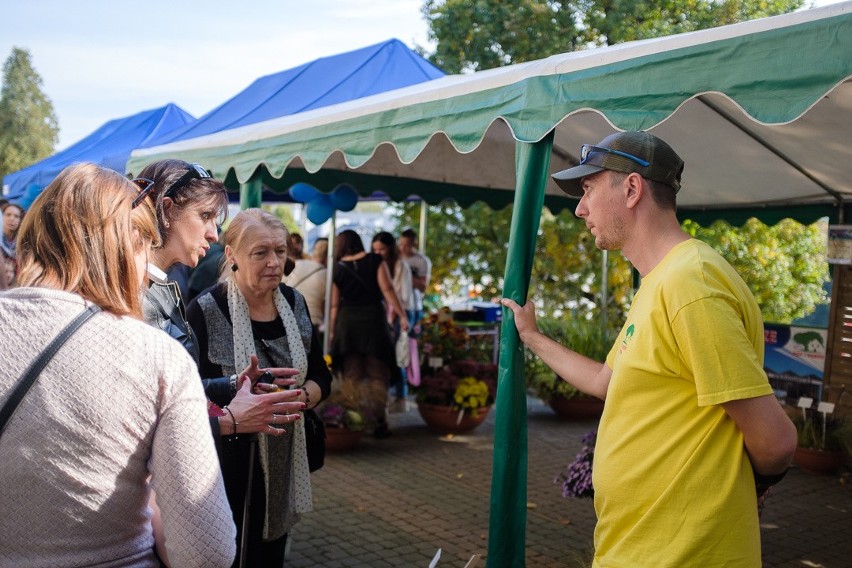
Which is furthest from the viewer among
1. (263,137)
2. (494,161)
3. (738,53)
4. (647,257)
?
(494,161)

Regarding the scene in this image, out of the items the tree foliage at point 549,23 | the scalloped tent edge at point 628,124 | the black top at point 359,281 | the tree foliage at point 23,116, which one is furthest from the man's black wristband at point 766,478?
the tree foliage at point 23,116

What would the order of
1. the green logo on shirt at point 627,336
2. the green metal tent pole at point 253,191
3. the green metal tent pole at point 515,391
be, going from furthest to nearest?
the green metal tent pole at point 253,191, the green metal tent pole at point 515,391, the green logo on shirt at point 627,336

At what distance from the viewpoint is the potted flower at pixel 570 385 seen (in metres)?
8.23

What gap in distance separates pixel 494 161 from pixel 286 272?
4.75 metres

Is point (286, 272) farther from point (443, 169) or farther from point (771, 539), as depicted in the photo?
point (443, 169)

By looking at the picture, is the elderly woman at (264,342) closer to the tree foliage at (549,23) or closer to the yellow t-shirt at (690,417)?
the yellow t-shirt at (690,417)

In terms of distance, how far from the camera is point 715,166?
664cm

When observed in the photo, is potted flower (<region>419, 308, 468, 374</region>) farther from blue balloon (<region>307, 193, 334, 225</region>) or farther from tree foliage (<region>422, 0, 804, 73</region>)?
tree foliage (<region>422, 0, 804, 73</region>)

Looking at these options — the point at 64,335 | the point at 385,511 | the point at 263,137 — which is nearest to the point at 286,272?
the point at 64,335

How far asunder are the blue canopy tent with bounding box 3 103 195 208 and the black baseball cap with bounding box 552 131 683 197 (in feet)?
28.5

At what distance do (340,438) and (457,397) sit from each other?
1.30 meters

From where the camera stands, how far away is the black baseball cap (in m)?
1.96

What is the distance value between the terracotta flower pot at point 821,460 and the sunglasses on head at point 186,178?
18.9ft

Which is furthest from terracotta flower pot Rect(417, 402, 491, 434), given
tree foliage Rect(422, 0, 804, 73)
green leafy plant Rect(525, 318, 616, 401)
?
tree foliage Rect(422, 0, 804, 73)
